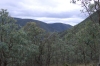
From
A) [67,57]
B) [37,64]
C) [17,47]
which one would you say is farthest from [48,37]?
[67,57]

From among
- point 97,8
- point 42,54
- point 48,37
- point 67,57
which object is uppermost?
point 97,8

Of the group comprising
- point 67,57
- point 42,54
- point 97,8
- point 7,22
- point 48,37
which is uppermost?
point 97,8

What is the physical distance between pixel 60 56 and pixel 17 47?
2987 cm

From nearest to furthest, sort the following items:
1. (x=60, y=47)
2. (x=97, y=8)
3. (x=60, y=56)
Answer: (x=97, y=8) < (x=60, y=47) < (x=60, y=56)

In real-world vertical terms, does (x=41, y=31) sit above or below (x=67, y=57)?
above

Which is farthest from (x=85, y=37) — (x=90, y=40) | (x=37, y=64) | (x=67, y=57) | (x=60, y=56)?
(x=67, y=57)

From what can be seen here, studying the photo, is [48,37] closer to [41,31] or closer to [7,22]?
[41,31]

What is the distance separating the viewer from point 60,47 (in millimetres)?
49562

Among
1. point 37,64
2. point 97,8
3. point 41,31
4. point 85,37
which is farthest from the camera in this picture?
point 37,64

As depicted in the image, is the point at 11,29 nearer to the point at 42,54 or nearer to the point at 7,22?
the point at 7,22

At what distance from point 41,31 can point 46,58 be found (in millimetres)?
7627

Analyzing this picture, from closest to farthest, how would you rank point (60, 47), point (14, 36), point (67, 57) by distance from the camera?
point (14, 36) < point (60, 47) < point (67, 57)

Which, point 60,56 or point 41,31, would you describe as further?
point 60,56

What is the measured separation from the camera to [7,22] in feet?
87.8
